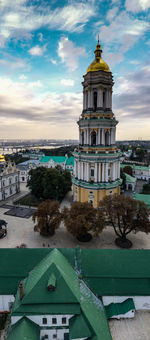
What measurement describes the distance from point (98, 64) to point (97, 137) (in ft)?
36.3

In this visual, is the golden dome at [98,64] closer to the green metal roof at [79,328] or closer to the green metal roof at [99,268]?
the green metal roof at [99,268]

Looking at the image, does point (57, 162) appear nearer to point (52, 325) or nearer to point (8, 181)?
point (8, 181)

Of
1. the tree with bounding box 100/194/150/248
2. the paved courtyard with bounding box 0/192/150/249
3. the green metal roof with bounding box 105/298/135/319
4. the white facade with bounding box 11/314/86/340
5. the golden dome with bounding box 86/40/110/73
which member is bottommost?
the green metal roof with bounding box 105/298/135/319

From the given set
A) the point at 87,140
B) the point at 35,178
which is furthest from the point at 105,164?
the point at 35,178

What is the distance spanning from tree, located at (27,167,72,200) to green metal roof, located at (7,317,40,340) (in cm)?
2544

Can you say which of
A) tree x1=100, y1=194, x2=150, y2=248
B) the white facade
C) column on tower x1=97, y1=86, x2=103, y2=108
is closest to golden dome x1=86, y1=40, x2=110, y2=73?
column on tower x1=97, y1=86, x2=103, y2=108

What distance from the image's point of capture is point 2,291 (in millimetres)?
14328

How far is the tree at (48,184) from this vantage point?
36156mm

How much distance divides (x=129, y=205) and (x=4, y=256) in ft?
46.9

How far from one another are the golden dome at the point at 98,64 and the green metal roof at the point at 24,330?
3004cm

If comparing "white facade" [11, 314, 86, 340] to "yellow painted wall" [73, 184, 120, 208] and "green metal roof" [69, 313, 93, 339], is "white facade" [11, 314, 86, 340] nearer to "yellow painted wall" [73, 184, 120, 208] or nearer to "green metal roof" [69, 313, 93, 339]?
"green metal roof" [69, 313, 93, 339]

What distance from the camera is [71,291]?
11156mm

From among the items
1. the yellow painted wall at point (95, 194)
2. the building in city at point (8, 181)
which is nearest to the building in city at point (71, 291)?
the yellow painted wall at point (95, 194)

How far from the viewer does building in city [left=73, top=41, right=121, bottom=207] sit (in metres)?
27.6
